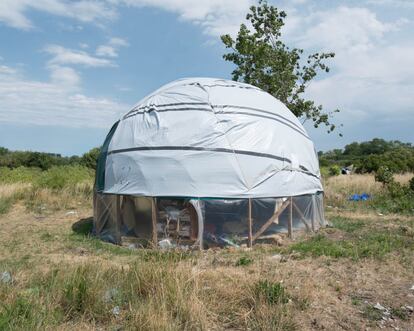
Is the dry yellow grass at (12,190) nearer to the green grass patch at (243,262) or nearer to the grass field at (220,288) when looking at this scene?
the grass field at (220,288)

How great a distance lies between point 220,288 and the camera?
16.7 ft

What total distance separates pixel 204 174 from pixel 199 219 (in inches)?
34.0

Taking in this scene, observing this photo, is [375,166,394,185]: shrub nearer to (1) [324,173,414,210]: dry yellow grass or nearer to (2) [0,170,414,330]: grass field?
(1) [324,173,414,210]: dry yellow grass

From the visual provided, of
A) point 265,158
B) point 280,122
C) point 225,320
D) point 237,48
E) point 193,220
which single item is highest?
point 237,48

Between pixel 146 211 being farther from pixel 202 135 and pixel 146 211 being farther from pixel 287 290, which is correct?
pixel 287 290

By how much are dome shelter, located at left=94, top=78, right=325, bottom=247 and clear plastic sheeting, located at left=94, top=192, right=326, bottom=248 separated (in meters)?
0.02

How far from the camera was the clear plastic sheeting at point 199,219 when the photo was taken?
8.62m

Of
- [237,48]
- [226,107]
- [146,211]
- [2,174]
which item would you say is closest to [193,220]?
[146,211]

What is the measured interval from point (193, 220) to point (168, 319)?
174 inches

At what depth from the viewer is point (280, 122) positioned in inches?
404

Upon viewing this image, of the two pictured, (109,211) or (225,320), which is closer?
(225,320)

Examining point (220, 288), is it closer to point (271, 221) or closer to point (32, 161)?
point (271, 221)

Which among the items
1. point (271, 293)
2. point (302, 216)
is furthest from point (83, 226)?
point (271, 293)

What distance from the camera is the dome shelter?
868 centimetres
